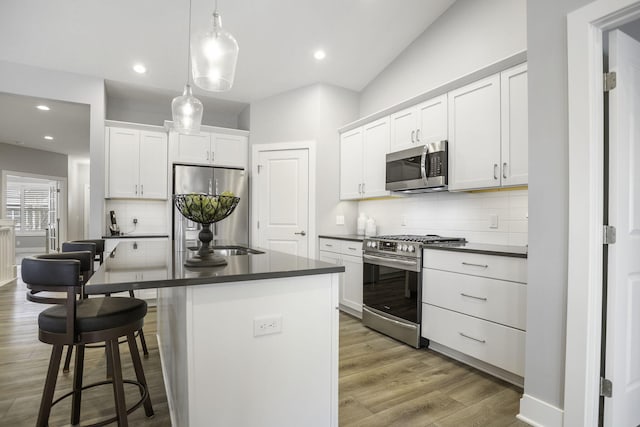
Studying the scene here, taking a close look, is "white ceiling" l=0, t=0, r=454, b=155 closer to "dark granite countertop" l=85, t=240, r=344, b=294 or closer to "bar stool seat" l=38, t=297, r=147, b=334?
"dark granite countertop" l=85, t=240, r=344, b=294

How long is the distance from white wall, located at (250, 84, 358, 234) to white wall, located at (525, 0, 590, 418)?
2795mm

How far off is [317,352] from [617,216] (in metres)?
1.58

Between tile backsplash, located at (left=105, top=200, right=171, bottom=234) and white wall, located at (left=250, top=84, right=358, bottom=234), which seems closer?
white wall, located at (left=250, top=84, right=358, bottom=234)

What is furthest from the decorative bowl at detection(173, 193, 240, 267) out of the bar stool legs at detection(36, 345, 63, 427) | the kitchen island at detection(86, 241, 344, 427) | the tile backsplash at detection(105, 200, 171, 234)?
the tile backsplash at detection(105, 200, 171, 234)

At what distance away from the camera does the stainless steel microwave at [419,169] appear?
3.06 meters

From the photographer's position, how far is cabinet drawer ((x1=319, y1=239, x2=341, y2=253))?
410cm

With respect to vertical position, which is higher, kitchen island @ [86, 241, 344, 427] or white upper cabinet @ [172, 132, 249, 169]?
white upper cabinet @ [172, 132, 249, 169]

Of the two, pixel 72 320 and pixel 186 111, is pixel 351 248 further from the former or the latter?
pixel 72 320

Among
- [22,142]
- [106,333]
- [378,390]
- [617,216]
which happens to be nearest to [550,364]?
[617,216]

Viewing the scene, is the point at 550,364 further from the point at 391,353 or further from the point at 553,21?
the point at 553,21

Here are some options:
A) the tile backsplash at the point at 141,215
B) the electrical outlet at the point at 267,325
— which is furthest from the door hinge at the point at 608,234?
the tile backsplash at the point at 141,215

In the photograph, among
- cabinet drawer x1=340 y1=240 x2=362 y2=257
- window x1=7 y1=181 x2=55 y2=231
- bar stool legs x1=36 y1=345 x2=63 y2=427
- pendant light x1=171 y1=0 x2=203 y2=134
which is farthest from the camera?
window x1=7 y1=181 x2=55 y2=231

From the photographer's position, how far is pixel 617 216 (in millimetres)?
1640

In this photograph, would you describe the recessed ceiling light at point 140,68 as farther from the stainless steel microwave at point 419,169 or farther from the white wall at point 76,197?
the white wall at point 76,197
